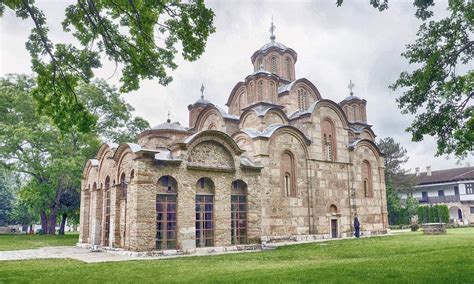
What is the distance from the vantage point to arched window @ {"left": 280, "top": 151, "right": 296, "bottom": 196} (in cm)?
2167

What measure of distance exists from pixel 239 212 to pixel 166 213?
3681mm

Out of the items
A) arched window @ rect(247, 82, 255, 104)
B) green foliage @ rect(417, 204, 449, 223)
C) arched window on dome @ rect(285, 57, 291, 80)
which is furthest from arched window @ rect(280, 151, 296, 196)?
green foliage @ rect(417, 204, 449, 223)

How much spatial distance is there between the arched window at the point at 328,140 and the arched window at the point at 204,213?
385 inches

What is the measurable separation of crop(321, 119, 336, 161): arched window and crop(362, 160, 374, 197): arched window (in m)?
3.36

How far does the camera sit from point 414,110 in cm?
1133

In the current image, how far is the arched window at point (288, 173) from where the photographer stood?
21.7 metres

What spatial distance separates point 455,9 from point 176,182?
11.4 m

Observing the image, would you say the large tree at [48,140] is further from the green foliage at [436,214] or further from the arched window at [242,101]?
the green foliage at [436,214]

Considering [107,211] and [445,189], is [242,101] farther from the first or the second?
[445,189]

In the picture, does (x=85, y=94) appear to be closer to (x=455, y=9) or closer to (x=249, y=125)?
(x=249, y=125)

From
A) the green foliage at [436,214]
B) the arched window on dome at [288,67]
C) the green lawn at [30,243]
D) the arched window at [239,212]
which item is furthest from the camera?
the green foliage at [436,214]

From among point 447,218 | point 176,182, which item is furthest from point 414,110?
point 447,218

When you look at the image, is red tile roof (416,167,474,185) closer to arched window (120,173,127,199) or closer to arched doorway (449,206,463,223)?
arched doorway (449,206,463,223)

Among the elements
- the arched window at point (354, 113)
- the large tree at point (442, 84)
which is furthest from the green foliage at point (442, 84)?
the arched window at point (354, 113)
